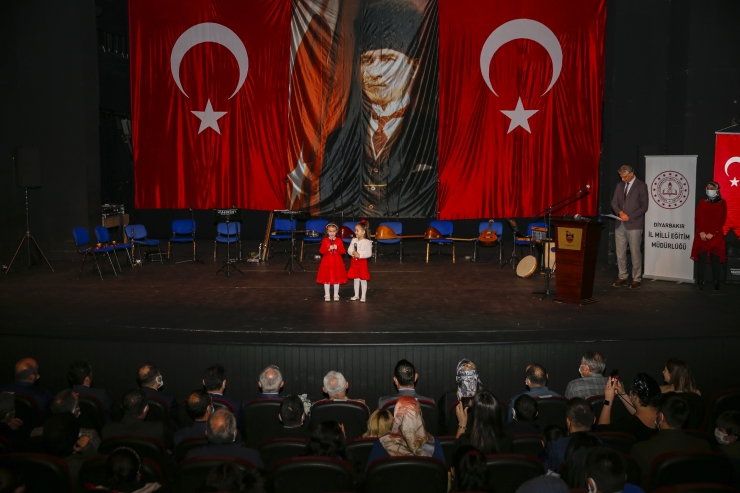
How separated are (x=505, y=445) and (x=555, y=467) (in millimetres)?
299

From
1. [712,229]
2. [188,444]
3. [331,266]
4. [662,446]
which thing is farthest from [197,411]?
[712,229]

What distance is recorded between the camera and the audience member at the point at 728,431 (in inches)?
146

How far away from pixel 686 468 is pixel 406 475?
144 centimetres

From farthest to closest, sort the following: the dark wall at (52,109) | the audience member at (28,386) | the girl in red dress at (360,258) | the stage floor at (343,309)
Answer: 1. the dark wall at (52,109)
2. the girl in red dress at (360,258)
3. the stage floor at (343,309)
4. the audience member at (28,386)

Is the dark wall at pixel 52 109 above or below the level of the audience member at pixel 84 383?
above

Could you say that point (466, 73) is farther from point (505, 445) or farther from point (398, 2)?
point (505, 445)

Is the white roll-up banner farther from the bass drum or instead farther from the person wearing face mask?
the bass drum

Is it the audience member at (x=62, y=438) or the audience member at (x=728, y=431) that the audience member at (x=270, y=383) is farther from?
the audience member at (x=728, y=431)

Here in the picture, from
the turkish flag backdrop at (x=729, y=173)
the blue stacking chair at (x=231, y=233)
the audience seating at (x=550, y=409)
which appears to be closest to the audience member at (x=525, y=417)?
the audience seating at (x=550, y=409)

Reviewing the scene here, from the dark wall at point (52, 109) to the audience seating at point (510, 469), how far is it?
33.6 ft

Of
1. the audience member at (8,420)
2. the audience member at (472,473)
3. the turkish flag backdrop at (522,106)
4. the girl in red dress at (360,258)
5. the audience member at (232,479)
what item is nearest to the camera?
the audience member at (232,479)

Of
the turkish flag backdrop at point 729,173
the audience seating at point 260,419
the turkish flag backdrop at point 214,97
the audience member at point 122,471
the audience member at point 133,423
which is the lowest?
the audience seating at point 260,419

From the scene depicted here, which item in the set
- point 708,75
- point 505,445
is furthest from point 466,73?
point 505,445

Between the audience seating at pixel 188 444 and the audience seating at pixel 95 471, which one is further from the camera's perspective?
the audience seating at pixel 188 444
